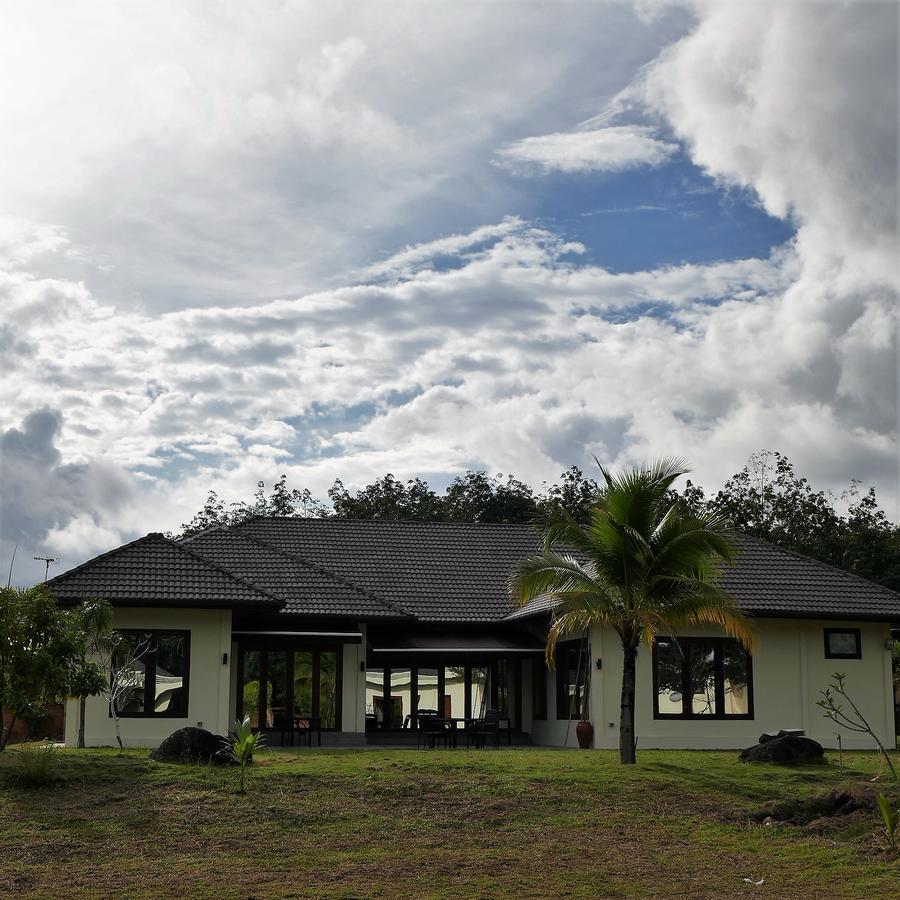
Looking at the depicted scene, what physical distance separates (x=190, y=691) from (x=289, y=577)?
4937 mm

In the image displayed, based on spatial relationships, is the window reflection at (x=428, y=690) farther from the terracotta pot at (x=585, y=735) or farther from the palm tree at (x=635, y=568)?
the palm tree at (x=635, y=568)

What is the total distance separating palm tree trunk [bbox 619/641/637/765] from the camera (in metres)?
20.1

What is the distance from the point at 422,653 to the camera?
96.3 ft

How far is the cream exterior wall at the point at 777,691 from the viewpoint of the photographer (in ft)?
88.8

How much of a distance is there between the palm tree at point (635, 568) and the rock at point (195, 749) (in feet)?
18.8

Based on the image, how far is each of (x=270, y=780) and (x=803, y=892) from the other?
7879 millimetres

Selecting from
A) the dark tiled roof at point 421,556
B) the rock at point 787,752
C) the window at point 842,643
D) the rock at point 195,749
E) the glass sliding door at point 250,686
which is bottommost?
the rock at point 787,752

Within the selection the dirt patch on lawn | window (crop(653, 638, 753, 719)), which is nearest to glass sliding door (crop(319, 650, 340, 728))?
window (crop(653, 638, 753, 719))

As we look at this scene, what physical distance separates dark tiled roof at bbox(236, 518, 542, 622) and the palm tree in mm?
9221

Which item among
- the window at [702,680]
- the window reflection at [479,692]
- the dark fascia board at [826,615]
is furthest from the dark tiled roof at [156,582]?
the dark fascia board at [826,615]

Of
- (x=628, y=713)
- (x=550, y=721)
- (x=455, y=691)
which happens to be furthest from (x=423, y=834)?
(x=455, y=691)

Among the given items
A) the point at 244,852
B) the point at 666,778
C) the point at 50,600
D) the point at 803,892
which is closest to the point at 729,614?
the point at 666,778

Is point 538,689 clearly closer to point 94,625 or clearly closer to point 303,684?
point 303,684

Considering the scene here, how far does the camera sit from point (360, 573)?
3172 cm
